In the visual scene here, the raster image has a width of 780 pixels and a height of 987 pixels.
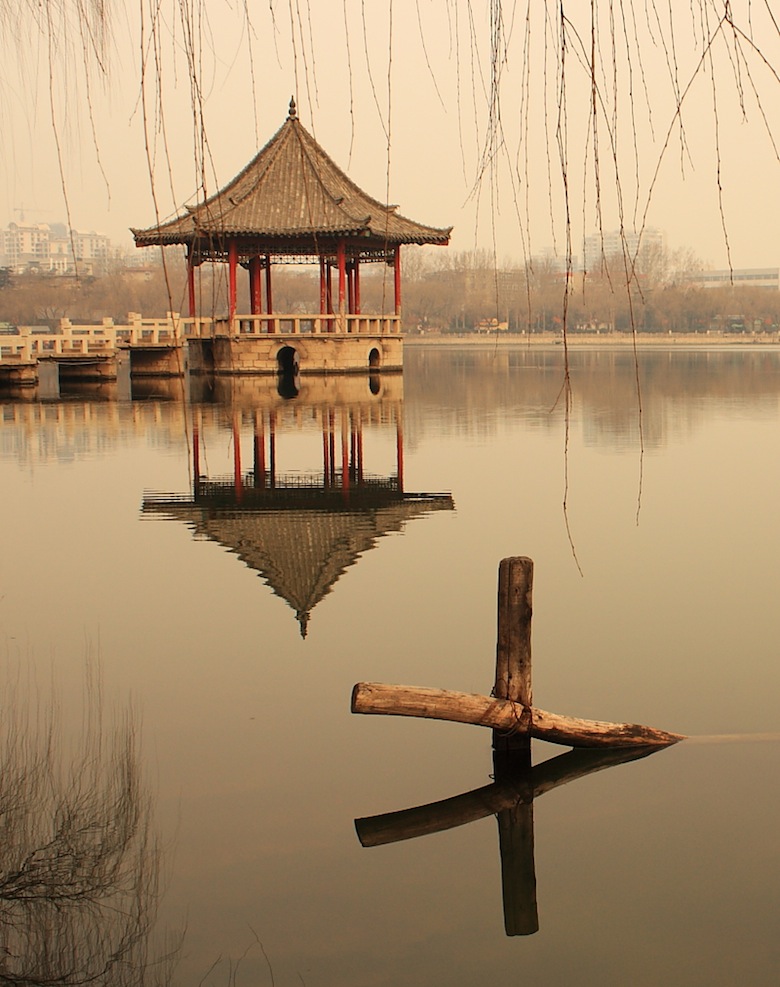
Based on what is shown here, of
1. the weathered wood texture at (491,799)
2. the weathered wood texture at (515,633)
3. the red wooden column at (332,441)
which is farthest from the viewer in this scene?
the red wooden column at (332,441)

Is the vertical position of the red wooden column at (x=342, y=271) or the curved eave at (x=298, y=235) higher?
the curved eave at (x=298, y=235)

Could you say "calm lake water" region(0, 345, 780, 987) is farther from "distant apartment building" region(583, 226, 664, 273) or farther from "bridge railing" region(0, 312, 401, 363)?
"bridge railing" region(0, 312, 401, 363)

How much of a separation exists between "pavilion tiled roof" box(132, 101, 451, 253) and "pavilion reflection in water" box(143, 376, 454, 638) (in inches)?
395

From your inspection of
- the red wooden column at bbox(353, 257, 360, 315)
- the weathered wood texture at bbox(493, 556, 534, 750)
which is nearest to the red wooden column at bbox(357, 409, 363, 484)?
the weathered wood texture at bbox(493, 556, 534, 750)

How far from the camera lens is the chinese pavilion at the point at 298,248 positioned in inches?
1144

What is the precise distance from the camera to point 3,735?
5.32 meters

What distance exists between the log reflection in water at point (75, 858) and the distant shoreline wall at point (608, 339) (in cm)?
6732

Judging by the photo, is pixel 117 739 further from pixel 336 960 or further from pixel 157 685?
pixel 336 960

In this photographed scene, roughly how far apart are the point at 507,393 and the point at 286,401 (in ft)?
21.5

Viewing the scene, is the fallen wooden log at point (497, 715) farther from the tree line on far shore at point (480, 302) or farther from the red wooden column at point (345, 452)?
the tree line on far shore at point (480, 302)

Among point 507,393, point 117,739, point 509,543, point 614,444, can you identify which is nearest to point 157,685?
point 117,739

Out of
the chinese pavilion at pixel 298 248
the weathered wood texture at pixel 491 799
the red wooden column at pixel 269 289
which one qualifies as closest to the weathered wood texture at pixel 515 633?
the weathered wood texture at pixel 491 799

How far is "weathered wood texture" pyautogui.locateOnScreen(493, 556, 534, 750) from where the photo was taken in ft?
15.9

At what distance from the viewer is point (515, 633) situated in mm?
4836
